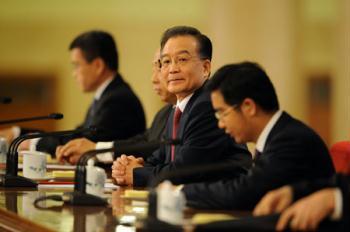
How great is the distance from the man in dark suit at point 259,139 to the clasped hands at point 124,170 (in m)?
1.22

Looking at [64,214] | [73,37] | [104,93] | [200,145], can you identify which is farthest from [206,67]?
[73,37]

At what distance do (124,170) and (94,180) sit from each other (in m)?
0.94

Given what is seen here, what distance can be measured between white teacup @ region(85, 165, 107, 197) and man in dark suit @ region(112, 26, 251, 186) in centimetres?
62

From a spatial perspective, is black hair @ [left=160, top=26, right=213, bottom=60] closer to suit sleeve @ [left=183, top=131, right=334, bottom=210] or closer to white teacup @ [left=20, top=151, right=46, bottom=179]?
white teacup @ [left=20, top=151, right=46, bottom=179]

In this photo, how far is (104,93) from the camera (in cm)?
766

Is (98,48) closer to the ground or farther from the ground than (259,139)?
farther from the ground

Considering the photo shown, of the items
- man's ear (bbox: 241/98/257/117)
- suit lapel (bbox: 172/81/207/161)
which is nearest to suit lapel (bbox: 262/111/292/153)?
man's ear (bbox: 241/98/257/117)

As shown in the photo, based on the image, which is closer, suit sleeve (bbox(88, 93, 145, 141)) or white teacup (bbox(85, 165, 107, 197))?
white teacup (bbox(85, 165, 107, 197))

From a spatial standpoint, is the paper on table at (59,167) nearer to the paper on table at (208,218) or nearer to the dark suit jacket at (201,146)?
the dark suit jacket at (201,146)

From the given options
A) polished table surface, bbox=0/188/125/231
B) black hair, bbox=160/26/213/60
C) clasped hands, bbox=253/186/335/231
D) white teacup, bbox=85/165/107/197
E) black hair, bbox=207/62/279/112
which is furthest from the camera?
black hair, bbox=160/26/213/60

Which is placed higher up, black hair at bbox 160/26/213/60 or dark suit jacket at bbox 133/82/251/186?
black hair at bbox 160/26/213/60

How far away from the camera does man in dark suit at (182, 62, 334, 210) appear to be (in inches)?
156

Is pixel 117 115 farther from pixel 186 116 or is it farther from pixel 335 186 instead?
pixel 335 186

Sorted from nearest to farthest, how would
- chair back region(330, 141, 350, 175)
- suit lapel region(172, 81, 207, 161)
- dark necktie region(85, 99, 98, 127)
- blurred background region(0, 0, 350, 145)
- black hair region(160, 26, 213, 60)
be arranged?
chair back region(330, 141, 350, 175) < suit lapel region(172, 81, 207, 161) < black hair region(160, 26, 213, 60) < dark necktie region(85, 99, 98, 127) < blurred background region(0, 0, 350, 145)
